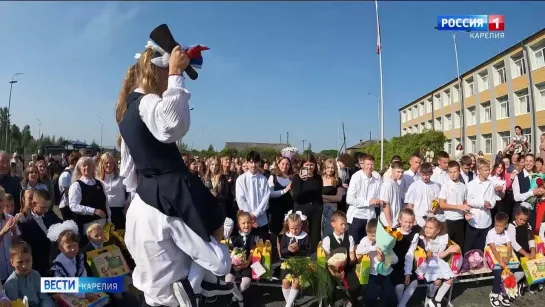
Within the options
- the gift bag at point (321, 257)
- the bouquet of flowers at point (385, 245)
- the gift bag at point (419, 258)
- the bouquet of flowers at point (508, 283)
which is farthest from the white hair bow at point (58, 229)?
the bouquet of flowers at point (508, 283)

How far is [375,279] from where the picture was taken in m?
4.76

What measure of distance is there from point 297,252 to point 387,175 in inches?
82.2

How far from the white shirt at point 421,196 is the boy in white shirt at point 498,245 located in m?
0.83

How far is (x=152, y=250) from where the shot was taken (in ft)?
6.37

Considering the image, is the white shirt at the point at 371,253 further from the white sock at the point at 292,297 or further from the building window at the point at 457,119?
the building window at the point at 457,119

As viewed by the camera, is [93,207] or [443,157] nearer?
[93,207]

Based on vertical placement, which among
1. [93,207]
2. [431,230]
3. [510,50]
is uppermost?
[510,50]

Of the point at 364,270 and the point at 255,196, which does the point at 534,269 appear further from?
the point at 255,196

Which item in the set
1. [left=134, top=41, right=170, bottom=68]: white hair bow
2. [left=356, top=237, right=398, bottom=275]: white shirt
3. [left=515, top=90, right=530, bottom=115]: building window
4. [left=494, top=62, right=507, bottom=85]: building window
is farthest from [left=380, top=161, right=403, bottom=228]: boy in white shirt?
[left=494, top=62, right=507, bottom=85]: building window

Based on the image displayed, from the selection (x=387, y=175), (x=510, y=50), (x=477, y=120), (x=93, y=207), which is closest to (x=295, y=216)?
(x=387, y=175)

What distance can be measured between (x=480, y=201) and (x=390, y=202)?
125cm

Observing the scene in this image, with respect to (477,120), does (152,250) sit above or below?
below

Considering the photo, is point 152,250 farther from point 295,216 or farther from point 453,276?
point 453,276

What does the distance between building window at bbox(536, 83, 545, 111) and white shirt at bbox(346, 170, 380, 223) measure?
1237 inches
